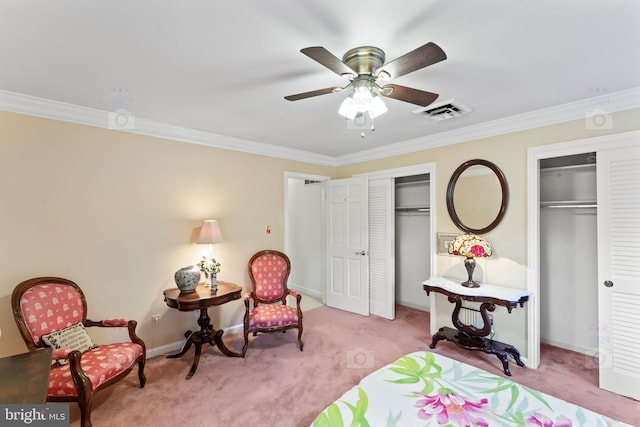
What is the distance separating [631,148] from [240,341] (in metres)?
4.17

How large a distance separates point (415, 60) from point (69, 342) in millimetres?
3091

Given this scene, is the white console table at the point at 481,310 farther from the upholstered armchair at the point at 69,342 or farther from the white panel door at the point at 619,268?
the upholstered armchair at the point at 69,342

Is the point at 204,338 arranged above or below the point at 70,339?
below

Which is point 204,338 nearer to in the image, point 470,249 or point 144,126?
point 144,126

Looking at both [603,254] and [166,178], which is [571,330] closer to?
[603,254]

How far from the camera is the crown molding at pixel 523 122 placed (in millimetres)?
2395

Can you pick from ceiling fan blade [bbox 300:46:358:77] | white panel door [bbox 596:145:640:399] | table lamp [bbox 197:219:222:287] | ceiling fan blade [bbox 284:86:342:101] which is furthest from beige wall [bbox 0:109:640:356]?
ceiling fan blade [bbox 300:46:358:77]

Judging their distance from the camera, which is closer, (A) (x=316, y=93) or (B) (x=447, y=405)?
(B) (x=447, y=405)

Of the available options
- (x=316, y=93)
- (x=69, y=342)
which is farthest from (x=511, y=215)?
(x=69, y=342)

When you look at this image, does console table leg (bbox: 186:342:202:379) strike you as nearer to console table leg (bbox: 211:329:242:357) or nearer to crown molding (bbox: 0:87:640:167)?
console table leg (bbox: 211:329:242:357)

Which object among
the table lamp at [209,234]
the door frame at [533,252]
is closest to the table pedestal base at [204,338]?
the table lamp at [209,234]

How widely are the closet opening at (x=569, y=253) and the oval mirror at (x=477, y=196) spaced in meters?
0.57

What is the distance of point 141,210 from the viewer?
3.03 metres

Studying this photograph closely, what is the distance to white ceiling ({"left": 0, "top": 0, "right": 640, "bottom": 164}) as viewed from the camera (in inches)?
56.2
